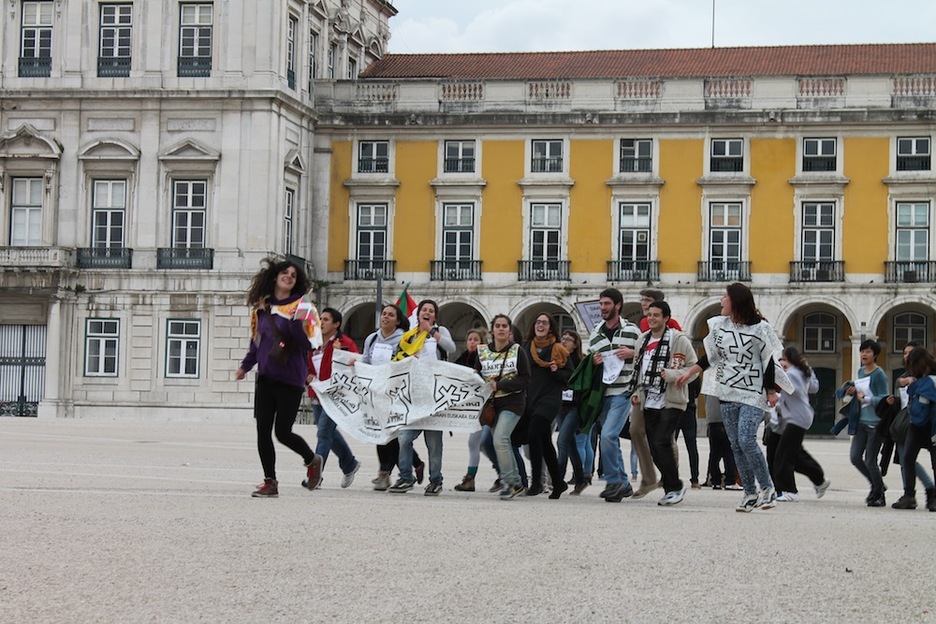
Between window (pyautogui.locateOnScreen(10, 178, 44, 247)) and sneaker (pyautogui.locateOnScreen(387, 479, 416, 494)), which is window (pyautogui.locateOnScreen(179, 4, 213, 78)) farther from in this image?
sneaker (pyautogui.locateOnScreen(387, 479, 416, 494))

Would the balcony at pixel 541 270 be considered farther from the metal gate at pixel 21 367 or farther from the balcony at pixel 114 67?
the metal gate at pixel 21 367

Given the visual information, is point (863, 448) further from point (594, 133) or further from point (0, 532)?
point (594, 133)

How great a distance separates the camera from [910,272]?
43062 mm

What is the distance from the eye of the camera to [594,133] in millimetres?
44625

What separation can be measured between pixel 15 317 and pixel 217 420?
19.8 feet

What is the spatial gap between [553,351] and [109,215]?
98.3 feet

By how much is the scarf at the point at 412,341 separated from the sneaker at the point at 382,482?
41.7 inches

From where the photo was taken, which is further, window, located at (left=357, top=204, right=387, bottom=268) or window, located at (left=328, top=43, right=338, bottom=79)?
window, located at (left=328, top=43, right=338, bottom=79)

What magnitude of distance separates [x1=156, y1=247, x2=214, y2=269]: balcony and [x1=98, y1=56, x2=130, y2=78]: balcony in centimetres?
467

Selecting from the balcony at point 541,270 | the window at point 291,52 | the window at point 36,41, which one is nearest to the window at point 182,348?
the window at point 291,52

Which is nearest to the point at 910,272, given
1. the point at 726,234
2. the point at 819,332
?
the point at 819,332

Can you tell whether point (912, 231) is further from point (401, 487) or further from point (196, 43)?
point (401, 487)

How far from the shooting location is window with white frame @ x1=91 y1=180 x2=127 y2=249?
42.7 metres

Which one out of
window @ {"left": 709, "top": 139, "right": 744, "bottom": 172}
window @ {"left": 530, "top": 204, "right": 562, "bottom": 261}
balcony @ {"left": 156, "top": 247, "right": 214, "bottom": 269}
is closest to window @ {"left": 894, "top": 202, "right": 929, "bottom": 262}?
window @ {"left": 709, "top": 139, "right": 744, "bottom": 172}
